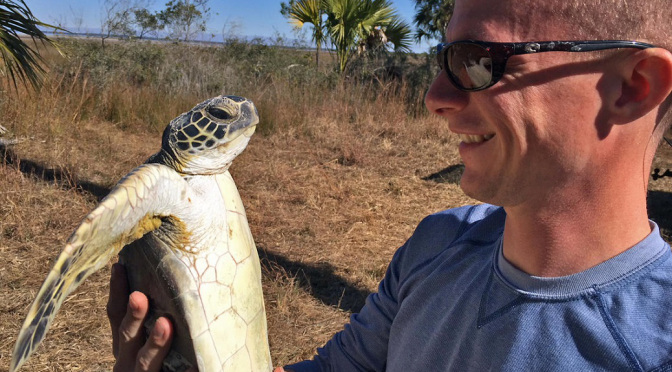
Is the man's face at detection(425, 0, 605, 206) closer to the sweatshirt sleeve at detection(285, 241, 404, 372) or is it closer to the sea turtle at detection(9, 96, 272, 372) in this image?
the sweatshirt sleeve at detection(285, 241, 404, 372)

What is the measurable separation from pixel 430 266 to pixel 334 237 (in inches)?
125

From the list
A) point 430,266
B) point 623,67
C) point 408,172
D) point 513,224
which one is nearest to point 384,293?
point 430,266

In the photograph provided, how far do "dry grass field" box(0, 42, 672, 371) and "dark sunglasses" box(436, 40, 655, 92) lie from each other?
2.22 meters

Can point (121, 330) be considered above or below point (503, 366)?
below

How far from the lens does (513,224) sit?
815 millimetres

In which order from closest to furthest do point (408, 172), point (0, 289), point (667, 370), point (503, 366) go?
point (667, 370)
point (503, 366)
point (0, 289)
point (408, 172)

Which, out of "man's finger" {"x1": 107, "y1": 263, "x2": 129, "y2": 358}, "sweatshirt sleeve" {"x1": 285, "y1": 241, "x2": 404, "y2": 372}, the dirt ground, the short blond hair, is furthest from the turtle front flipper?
the dirt ground

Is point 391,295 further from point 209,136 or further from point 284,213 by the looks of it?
point 284,213

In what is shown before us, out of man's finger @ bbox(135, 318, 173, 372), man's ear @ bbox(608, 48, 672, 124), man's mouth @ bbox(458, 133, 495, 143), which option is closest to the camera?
man's ear @ bbox(608, 48, 672, 124)

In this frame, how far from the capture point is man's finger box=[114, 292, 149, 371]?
3.10 ft

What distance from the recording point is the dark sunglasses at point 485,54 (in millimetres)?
683

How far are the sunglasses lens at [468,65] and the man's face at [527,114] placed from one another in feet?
0.05

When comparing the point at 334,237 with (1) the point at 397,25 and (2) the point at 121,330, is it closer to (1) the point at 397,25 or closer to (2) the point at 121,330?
(2) the point at 121,330

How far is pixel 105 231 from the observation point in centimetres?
87
